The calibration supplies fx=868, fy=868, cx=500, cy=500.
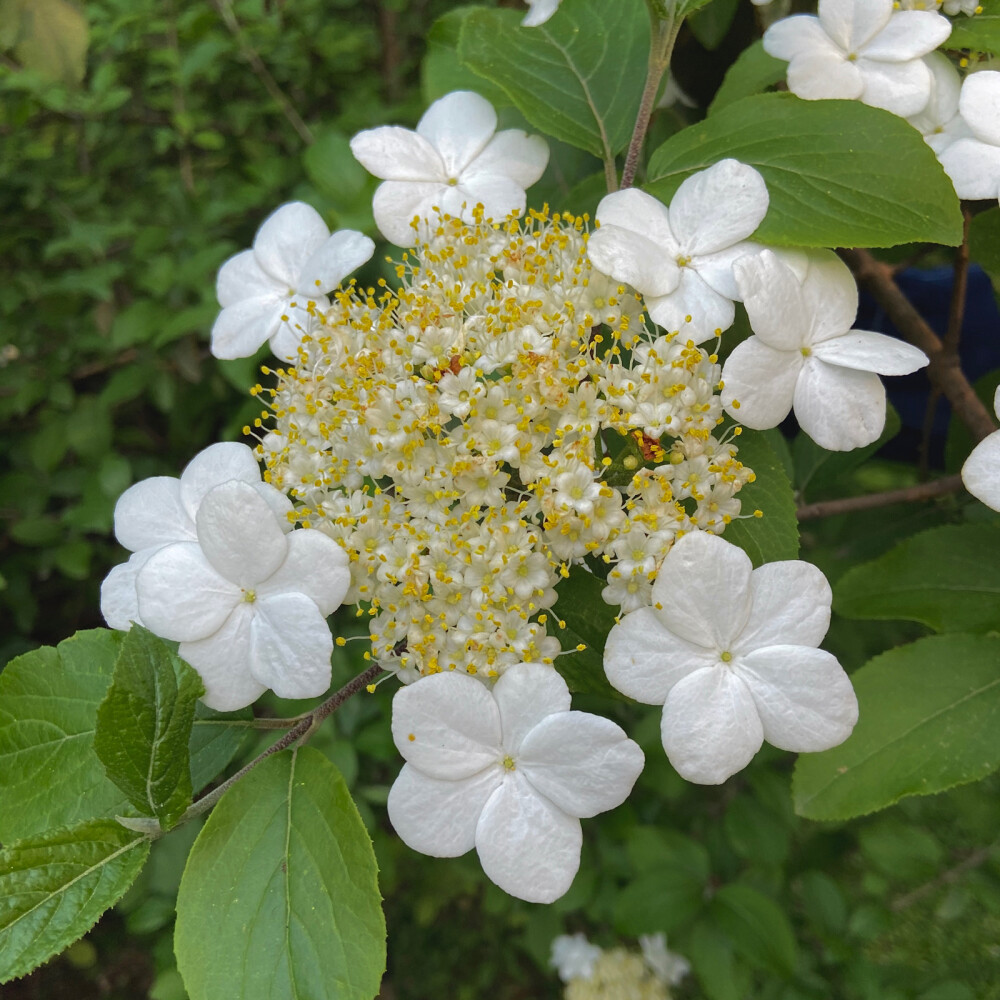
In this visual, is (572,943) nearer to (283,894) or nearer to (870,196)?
(283,894)

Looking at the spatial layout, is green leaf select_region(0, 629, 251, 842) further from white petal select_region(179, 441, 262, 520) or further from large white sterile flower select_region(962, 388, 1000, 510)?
large white sterile flower select_region(962, 388, 1000, 510)

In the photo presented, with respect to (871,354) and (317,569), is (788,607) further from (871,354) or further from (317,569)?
(317,569)

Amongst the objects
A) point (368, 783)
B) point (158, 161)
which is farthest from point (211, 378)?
point (368, 783)

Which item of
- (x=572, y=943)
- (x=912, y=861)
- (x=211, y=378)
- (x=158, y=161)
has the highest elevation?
(x=158, y=161)

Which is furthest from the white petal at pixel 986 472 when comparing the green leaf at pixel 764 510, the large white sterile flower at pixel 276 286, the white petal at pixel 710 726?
the large white sterile flower at pixel 276 286

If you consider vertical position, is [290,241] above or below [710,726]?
above

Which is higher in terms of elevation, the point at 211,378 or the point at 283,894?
the point at 283,894

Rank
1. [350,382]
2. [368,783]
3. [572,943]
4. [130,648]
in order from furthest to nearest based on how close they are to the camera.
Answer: [572,943], [368,783], [350,382], [130,648]

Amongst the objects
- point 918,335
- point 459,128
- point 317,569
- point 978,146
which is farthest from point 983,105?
point 317,569
